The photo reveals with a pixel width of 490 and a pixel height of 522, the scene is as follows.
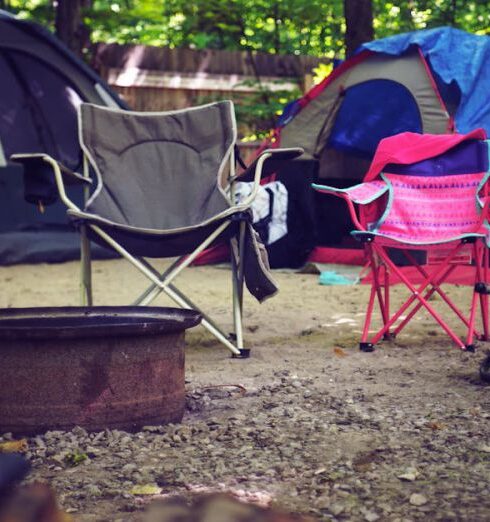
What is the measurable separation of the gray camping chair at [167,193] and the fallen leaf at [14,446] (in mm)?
1226

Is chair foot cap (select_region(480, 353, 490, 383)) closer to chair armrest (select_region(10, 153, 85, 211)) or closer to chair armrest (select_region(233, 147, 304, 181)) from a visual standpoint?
chair armrest (select_region(233, 147, 304, 181))

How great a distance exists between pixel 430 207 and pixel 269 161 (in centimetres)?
76

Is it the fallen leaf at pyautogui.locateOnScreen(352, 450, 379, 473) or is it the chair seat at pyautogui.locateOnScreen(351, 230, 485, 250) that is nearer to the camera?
the fallen leaf at pyautogui.locateOnScreen(352, 450, 379, 473)

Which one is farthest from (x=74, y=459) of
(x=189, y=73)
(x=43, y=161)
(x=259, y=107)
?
(x=189, y=73)

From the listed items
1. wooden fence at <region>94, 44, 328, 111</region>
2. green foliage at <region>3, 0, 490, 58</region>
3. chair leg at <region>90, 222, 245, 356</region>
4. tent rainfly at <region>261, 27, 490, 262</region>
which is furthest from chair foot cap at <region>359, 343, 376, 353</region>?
green foliage at <region>3, 0, 490, 58</region>

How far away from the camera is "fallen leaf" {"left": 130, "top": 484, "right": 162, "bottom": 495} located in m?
1.94

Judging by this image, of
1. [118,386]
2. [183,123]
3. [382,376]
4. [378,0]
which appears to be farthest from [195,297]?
[378,0]

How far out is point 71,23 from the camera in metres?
8.54

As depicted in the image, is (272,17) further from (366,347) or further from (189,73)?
(366,347)

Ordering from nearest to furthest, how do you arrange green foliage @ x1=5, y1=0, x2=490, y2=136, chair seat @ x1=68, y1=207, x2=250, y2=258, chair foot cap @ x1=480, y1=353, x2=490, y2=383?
chair foot cap @ x1=480, y1=353, x2=490, y2=383 → chair seat @ x1=68, y1=207, x2=250, y2=258 → green foliage @ x1=5, y1=0, x2=490, y2=136

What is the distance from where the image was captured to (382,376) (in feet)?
10.4

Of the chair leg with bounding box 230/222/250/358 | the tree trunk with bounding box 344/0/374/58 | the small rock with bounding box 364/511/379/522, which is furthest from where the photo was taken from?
the tree trunk with bounding box 344/0/374/58

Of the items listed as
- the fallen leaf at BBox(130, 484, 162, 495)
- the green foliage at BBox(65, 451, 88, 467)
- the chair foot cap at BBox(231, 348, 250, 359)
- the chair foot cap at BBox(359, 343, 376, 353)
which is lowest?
the chair foot cap at BBox(359, 343, 376, 353)

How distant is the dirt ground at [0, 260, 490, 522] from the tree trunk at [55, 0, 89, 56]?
17.3ft
